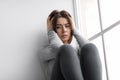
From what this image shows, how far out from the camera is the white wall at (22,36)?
147cm

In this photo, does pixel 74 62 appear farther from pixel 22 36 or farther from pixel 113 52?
pixel 22 36

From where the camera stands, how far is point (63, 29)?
55.6 inches

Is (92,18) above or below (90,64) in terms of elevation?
above

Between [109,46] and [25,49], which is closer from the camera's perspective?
[109,46]

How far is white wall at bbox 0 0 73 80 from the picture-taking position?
147 cm

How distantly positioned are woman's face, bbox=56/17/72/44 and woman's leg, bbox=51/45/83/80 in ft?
1.04

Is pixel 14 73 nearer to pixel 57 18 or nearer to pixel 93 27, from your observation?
pixel 57 18

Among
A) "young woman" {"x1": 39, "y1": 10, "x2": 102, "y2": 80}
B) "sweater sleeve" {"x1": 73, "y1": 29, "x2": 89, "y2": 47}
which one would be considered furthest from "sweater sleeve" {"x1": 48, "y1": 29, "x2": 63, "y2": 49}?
"sweater sleeve" {"x1": 73, "y1": 29, "x2": 89, "y2": 47}

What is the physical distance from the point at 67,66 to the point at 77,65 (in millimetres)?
45

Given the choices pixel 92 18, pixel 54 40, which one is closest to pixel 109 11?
pixel 92 18

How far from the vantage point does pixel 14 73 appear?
1.46m

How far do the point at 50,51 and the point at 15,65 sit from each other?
0.87ft

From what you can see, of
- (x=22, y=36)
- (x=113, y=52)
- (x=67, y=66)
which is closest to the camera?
(x=67, y=66)

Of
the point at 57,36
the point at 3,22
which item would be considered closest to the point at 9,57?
the point at 3,22
